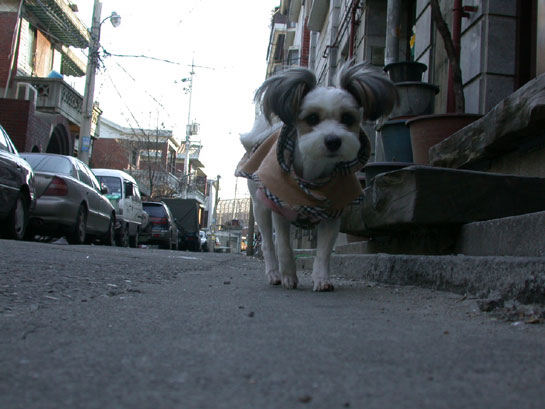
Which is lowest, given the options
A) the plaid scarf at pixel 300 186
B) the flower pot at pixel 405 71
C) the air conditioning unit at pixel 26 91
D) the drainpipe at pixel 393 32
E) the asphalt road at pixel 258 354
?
the asphalt road at pixel 258 354

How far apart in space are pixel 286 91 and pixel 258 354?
217 centimetres

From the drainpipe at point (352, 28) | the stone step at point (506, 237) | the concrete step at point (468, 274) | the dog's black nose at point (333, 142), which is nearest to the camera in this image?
the concrete step at point (468, 274)

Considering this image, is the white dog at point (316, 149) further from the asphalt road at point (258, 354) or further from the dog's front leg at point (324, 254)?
the asphalt road at point (258, 354)

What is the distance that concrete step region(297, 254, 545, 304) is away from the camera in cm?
242

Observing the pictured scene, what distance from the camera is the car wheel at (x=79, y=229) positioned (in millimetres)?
10781

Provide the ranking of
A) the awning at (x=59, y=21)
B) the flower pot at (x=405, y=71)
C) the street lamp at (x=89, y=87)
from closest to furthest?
the flower pot at (x=405, y=71) → the street lamp at (x=89, y=87) → the awning at (x=59, y=21)

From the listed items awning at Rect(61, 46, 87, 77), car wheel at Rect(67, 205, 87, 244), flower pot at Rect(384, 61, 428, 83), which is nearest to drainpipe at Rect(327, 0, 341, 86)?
car wheel at Rect(67, 205, 87, 244)

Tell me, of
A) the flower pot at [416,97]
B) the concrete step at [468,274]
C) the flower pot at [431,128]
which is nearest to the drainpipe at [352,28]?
the flower pot at [416,97]

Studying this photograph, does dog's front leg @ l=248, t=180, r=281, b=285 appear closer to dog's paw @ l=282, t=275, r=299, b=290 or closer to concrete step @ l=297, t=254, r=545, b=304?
dog's paw @ l=282, t=275, r=299, b=290

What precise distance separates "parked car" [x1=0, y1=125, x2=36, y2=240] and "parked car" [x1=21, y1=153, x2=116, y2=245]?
3.23 ft

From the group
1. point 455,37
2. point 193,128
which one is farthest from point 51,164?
point 193,128

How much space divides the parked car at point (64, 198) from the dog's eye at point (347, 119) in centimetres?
776

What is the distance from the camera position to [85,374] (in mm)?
1280

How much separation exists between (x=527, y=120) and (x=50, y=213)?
8488mm
